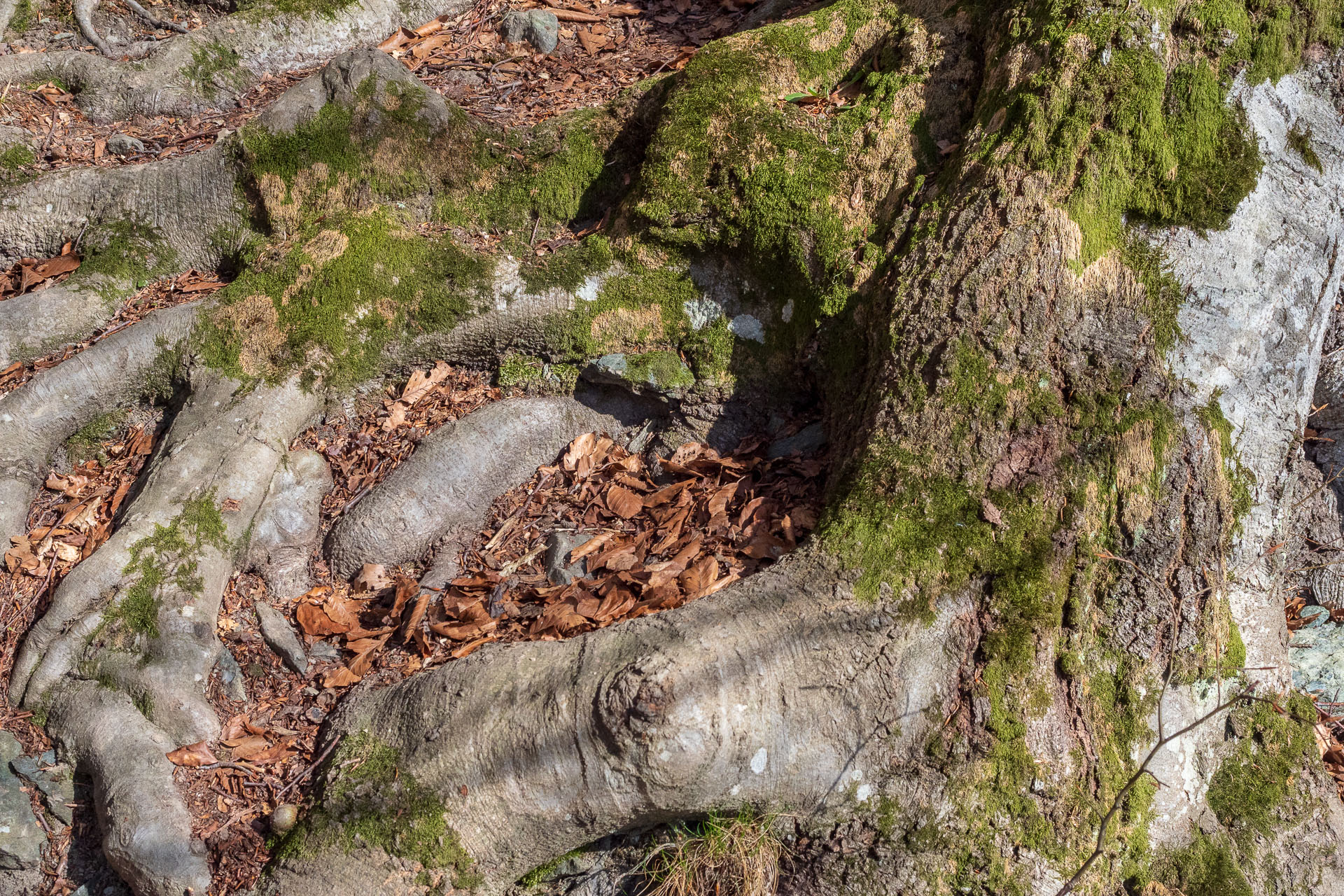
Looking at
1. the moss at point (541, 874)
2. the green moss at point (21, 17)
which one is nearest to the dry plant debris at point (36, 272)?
the green moss at point (21, 17)

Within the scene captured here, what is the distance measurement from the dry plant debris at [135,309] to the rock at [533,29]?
125 inches

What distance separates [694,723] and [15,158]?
A: 19.1 feet

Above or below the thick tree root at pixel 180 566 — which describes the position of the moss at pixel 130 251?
above

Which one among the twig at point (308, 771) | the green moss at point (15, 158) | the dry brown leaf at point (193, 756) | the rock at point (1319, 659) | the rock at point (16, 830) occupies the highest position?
the rock at point (1319, 659)

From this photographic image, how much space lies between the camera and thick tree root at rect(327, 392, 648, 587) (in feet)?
13.1

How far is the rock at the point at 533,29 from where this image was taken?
6.55 m

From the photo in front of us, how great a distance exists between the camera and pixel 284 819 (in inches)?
114

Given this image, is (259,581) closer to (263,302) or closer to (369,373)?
(369,373)

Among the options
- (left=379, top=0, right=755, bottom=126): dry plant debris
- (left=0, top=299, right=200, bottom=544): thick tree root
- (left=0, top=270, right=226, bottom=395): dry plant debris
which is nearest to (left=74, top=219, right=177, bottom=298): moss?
(left=0, top=270, right=226, bottom=395): dry plant debris

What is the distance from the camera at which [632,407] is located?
172 inches

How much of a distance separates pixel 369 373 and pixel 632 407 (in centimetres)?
139

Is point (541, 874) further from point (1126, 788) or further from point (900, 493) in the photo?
point (1126, 788)

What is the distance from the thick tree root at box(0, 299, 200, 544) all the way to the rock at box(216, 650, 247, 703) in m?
1.62

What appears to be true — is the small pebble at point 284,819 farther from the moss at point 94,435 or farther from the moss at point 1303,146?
the moss at point 1303,146
